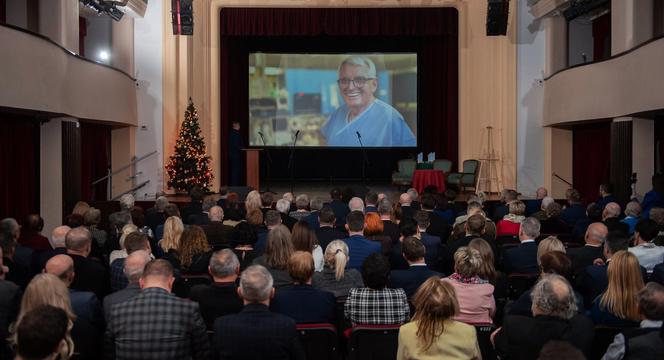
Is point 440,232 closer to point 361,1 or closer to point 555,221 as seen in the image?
point 555,221

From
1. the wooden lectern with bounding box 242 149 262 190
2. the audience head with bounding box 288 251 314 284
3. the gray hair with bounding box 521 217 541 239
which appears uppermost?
the wooden lectern with bounding box 242 149 262 190

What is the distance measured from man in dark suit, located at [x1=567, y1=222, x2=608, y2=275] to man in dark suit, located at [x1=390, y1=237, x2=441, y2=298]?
1502 millimetres

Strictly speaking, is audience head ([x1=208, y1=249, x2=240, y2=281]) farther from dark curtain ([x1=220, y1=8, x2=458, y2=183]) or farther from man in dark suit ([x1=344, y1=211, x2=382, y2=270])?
dark curtain ([x1=220, y1=8, x2=458, y2=183])

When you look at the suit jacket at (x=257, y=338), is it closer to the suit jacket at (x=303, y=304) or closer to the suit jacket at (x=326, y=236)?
the suit jacket at (x=303, y=304)

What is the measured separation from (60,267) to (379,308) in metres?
1.84

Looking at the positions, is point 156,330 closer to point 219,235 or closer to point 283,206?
point 219,235

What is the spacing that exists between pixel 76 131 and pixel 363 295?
10597 mm

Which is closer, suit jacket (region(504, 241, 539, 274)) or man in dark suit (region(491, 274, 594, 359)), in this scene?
man in dark suit (region(491, 274, 594, 359))

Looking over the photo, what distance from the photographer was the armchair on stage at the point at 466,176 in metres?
16.9

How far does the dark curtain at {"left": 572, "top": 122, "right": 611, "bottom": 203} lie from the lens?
15727 mm

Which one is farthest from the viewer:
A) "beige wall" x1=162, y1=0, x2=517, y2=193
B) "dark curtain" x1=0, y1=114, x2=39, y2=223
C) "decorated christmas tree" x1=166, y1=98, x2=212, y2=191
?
"beige wall" x1=162, y1=0, x2=517, y2=193

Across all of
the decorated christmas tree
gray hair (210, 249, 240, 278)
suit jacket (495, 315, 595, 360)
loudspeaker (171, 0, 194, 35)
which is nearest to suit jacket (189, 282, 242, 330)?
gray hair (210, 249, 240, 278)

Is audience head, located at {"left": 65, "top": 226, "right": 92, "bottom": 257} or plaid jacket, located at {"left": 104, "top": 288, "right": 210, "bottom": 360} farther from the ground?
audience head, located at {"left": 65, "top": 226, "right": 92, "bottom": 257}

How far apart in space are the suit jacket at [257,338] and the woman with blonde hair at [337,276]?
1.37 meters
